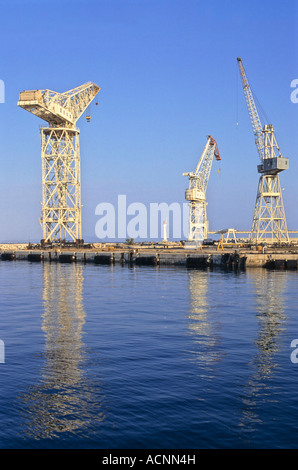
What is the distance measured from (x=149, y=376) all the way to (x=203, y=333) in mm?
8029

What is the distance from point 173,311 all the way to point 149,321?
445 cm

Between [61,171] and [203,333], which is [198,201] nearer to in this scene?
[61,171]

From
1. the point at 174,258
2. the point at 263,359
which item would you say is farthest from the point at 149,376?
the point at 174,258

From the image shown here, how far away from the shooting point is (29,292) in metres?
43.3

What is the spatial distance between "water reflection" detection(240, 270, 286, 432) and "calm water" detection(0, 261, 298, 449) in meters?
0.05

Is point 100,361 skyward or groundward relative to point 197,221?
groundward

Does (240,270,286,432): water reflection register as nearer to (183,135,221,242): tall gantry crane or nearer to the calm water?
the calm water

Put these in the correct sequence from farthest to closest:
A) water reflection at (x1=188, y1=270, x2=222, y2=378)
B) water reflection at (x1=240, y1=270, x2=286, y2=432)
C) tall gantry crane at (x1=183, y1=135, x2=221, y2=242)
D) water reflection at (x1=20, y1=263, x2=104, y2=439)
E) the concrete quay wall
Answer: tall gantry crane at (x1=183, y1=135, x2=221, y2=242)
the concrete quay wall
water reflection at (x1=188, y1=270, x2=222, y2=378)
water reflection at (x1=240, y1=270, x2=286, y2=432)
water reflection at (x1=20, y1=263, x2=104, y2=439)

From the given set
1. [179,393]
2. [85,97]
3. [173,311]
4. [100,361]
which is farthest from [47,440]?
[85,97]

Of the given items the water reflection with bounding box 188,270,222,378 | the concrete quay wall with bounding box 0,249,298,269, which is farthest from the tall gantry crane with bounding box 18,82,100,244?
the water reflection with bounding box 188,270,222,378

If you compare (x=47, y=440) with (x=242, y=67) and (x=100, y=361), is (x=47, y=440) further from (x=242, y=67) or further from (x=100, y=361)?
(x=242, y=67)

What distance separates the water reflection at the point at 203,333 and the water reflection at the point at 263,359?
71.7 inches

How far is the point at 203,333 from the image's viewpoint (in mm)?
24469

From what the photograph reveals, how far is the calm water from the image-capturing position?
12367mm
